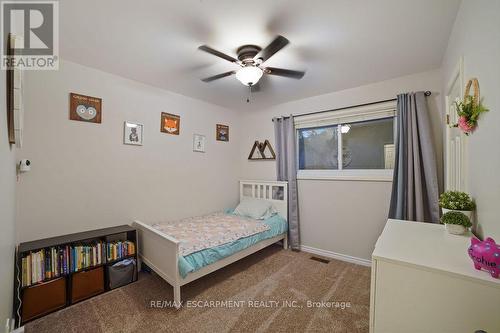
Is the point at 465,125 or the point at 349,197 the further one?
the point at 349,197

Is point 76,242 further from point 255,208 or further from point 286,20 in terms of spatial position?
point 286,20

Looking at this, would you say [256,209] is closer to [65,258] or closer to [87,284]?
[87,284]

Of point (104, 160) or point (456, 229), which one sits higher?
point (104, 160)

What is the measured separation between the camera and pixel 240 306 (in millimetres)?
1956

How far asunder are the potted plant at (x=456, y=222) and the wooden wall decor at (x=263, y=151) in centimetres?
255

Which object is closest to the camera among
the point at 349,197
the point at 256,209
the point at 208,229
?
the point at 208,229

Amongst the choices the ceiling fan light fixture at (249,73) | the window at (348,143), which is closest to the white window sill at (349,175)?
the window at (348,143)

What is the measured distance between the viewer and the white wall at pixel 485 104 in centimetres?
96

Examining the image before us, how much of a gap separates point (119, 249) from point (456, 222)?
2934mm

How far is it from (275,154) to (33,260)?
314 cm

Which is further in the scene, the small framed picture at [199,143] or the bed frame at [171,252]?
the small framed picture at [199,143]

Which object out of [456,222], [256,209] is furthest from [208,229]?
[456,222]

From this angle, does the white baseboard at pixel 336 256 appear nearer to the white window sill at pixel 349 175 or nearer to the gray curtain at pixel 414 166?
the gray curtain at pixel 414 166

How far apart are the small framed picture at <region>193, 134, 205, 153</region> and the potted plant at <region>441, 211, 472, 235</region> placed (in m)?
3.03
